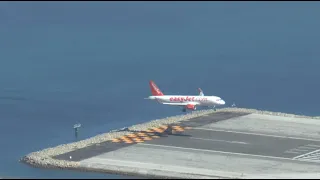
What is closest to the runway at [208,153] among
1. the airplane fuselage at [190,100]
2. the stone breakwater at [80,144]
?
the stone breakwater at [80,144]

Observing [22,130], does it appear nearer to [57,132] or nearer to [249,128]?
[57,132]

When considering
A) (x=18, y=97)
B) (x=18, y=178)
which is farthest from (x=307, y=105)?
(x=18, y=178)

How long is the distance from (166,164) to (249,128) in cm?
2488

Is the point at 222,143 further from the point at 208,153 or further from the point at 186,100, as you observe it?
the point at 186,100

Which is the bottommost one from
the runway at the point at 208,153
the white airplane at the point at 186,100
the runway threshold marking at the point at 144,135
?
the runway at the point at 208,153

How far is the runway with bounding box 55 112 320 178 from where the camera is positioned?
465 ft

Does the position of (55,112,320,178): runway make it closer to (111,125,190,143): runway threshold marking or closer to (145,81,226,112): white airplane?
(111,125,190,143): runway threshold marking

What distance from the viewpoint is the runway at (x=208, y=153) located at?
14175cm

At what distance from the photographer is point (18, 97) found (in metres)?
191

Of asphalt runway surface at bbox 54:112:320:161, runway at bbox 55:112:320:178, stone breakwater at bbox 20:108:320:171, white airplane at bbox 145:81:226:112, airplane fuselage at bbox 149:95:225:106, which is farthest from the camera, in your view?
airplane fuselage at bbox 149:95:225:106

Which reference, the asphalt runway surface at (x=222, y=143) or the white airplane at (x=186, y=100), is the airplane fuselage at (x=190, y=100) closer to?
the white airplane at (x=186, y=100)

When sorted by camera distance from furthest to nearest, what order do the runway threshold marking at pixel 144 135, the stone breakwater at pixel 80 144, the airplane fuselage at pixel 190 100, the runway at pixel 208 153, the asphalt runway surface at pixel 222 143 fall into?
the airplane fuselage at pixel 190 100 → the runway threshold marking at pixel 144 135 → the asphalt runway surface at pixel 222 143 → the stone breakwater at pixel 80 144 → the runway at pixel 208 153

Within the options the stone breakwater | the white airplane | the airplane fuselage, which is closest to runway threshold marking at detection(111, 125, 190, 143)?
the stone breakwater

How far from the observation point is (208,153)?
151m
